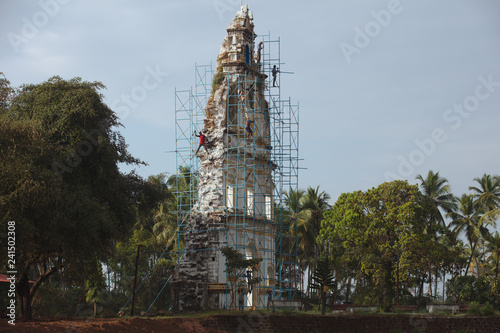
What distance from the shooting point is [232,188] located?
36.0m

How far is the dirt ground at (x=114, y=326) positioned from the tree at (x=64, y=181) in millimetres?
2819

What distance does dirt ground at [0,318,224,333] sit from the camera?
19.0 metres

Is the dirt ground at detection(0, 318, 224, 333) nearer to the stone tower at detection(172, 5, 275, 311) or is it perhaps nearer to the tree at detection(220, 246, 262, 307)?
the tree at detection(220, 246, 262, 307)

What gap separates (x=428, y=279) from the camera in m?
46.0

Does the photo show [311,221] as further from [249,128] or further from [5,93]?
[5,93]

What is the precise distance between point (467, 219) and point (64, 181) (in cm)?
3152

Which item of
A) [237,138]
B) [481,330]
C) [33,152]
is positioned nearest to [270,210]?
[237,138]

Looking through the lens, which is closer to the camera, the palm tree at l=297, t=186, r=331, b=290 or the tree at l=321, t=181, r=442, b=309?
the tree at l=321, t=181, r=442, b=309

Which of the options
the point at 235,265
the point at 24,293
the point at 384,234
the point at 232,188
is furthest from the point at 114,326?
the point at 384,234

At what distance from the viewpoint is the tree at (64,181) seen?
73.7 feet

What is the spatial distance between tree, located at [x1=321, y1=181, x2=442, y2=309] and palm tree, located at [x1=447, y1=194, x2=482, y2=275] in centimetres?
582

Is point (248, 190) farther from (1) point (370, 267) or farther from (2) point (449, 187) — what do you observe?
(2) point (449, 187)

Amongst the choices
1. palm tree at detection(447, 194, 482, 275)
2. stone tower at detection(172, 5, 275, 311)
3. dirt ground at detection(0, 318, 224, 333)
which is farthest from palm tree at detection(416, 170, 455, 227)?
dirt ground at detection(0, 318, 224, 333)

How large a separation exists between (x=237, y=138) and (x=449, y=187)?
63.3ft
